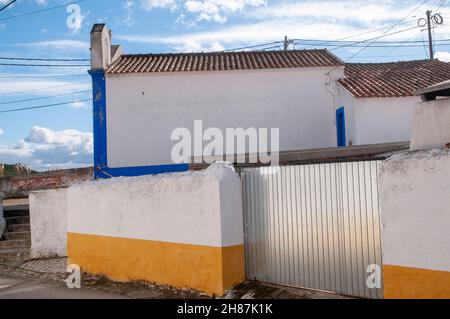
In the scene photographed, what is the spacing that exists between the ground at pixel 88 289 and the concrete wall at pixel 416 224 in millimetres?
1129

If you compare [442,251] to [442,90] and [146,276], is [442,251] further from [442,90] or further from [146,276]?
[146,276]

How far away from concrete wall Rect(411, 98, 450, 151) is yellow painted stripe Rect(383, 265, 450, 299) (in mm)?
2086

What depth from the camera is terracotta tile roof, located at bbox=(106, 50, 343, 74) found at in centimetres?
1945

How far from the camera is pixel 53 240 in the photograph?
13.8m

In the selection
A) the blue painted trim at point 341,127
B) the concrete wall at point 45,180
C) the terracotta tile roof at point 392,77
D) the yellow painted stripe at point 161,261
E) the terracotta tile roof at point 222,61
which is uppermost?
the terracotta tile roof at point 222,61

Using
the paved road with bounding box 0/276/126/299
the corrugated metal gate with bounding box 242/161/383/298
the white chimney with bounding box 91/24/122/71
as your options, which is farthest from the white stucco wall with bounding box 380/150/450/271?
the white chimney with bounding box 91/24/122/71

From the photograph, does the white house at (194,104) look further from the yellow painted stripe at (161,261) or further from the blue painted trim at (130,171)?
the yellow painted stripe at (161,261)

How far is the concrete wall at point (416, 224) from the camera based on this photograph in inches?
225

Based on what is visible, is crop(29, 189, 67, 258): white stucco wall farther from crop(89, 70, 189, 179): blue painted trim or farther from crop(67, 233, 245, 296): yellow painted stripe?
crop(89, 70, 189, 179): blue painted trim

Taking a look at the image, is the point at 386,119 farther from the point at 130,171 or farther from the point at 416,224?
the point at 416,224

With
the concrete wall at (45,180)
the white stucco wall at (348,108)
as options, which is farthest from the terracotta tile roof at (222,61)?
the concrete wall at (45,180)

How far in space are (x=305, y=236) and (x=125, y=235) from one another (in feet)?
12.9

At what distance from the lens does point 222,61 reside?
67.5ft

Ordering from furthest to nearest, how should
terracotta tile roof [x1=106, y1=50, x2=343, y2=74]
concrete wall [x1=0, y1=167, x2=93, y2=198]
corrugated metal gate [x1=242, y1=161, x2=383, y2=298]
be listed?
concrete wall [x1=0, y1=167, x2=93, y2=198] → terracotta tile roof [x1=106, y1=50, x2=343, y2=74] → corrugated metal gate [x1=242, y1=161, x2=383, y2=298]
